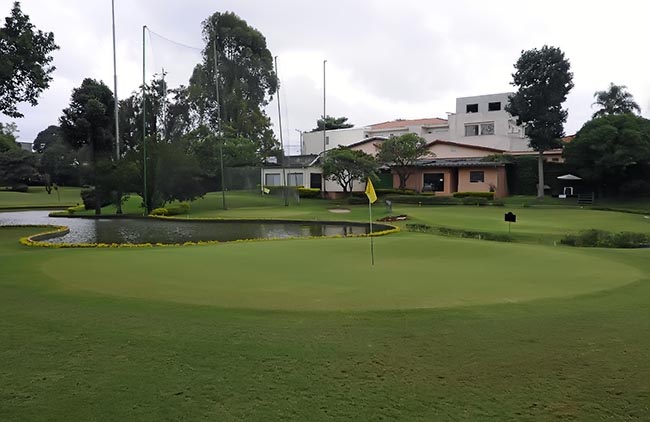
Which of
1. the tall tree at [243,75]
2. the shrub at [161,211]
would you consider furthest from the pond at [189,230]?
the tall tree at [243,75]

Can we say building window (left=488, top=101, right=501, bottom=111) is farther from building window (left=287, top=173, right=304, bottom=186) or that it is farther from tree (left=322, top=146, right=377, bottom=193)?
building window (left=287, top=173, right=304, bottom=186)

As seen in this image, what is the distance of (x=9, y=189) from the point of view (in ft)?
185

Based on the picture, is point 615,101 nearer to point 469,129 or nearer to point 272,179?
point 469,129

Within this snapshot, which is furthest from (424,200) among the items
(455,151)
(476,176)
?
(455,151)

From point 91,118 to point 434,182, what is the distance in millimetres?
31257

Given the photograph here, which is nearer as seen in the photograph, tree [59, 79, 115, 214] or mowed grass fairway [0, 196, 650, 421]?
mowed grass fairway [0, 196, 650, 421]

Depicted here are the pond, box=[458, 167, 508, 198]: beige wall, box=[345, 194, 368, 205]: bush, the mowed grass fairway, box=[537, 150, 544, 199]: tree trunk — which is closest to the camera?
the mowed grass fairway

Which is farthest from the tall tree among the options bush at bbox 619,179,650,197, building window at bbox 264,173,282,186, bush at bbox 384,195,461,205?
bush at bbox 619,179,650,197

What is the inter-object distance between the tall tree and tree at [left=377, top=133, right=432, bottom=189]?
15314 mm

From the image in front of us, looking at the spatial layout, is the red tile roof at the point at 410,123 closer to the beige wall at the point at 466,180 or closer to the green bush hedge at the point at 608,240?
the beige wall at the point at 466,180

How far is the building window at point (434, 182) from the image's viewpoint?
44.0 meters

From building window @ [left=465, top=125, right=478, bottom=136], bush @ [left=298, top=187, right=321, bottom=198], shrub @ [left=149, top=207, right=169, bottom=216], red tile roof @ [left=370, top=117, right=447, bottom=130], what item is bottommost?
shrub @ [left=149, top=207, right=169, bottom=216]

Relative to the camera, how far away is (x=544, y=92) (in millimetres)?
37844

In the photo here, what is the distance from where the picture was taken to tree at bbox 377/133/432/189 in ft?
134
